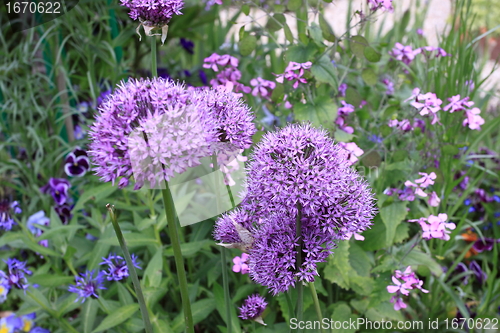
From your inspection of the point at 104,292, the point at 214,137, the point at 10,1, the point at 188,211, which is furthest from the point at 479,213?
the point at 10,1

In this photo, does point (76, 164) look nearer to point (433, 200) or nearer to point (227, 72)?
point (227, 72)

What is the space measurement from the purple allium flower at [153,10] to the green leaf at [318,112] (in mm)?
829

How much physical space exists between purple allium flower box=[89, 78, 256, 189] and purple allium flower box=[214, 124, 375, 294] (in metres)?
0.13

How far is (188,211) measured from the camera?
203 centimetres

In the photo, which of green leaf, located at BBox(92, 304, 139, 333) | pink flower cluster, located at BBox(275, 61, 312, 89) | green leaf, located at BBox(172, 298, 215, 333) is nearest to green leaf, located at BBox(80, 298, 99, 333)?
green leaf, located at BBox(92, 304, 139, 333)

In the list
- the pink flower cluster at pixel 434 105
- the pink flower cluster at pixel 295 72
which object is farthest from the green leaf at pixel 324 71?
the pink flower cluster at pixel 434 105

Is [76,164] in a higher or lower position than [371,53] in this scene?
lower

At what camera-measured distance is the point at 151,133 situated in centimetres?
82

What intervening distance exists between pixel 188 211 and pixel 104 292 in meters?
0.47

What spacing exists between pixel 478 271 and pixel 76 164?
2067mm

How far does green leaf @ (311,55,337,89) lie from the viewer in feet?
5.68

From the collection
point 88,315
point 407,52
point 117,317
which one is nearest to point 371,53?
point 407,52

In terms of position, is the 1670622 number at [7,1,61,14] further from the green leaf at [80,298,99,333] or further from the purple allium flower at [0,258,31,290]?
the green leaf at [80,298,99,333]

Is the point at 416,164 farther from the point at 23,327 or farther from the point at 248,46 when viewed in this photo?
the point at 23,327
